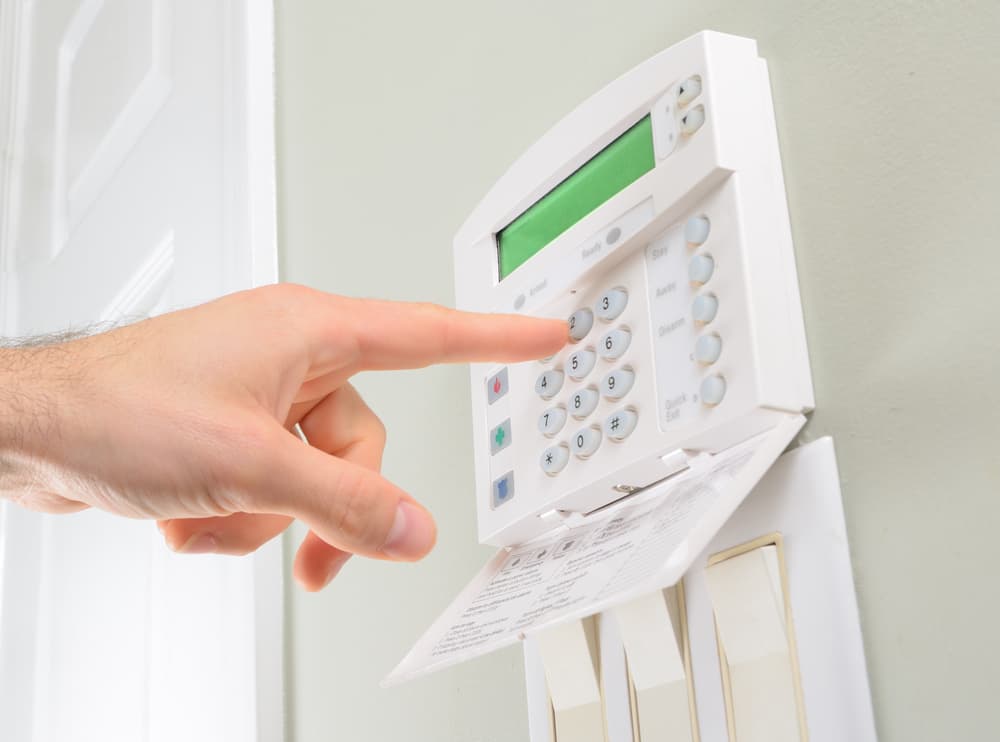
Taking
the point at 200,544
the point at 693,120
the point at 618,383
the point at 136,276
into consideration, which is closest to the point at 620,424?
the point at 618,383

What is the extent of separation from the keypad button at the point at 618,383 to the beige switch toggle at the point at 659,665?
0.08 meters

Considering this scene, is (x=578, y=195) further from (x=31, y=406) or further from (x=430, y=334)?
(x=31, y=406)

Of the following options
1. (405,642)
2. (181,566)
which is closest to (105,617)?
(181,566)

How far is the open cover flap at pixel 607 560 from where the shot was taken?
0.36m

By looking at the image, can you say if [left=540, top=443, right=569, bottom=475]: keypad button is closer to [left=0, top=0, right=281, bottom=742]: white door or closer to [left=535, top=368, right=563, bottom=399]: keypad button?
[left=535, top=368, right=563, bottom=399]: keypad button

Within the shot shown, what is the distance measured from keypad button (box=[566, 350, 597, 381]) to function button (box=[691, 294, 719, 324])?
67 mm

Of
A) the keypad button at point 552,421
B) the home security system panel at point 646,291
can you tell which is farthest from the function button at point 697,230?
the keypad button at point 552,421

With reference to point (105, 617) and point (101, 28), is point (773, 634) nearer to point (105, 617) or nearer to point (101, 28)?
point (105, 617)

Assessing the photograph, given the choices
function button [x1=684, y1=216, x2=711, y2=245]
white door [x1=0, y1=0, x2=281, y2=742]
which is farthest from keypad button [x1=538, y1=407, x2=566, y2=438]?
white door [x1=0, y1=0, x2=281, y2=742]

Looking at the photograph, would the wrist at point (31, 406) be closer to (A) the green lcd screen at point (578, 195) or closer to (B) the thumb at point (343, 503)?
(B) the thumb at point (343, 503)

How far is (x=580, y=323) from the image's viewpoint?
0.49 meters

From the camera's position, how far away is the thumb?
42cm

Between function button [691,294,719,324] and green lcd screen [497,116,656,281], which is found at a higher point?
green lcd screen [497,116,656,281]

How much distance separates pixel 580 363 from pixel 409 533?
0.35 feet
